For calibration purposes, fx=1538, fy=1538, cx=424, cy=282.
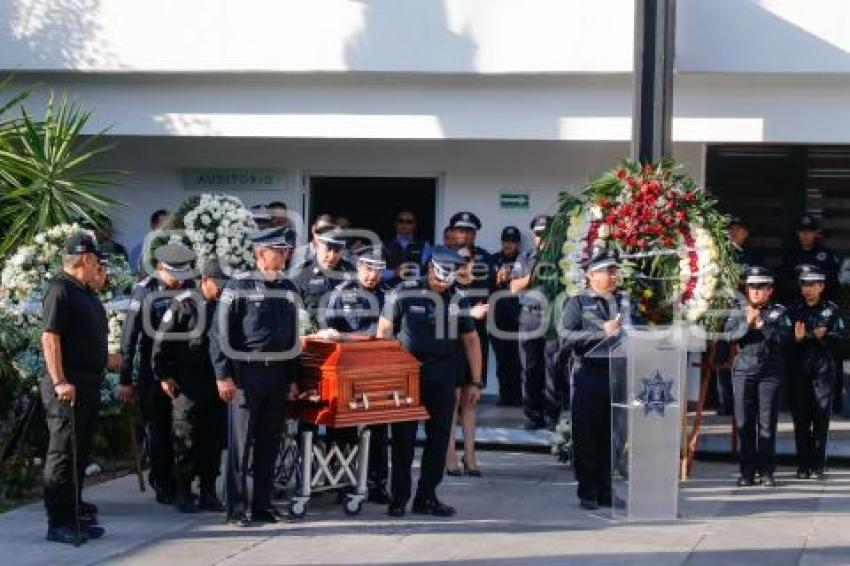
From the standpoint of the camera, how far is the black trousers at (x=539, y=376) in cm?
1384

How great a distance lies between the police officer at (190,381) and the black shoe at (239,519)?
56 cm

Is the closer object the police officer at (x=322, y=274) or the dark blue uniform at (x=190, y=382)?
the dark blue uniform at (x=190, y=382)

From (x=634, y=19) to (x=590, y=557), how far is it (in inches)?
245

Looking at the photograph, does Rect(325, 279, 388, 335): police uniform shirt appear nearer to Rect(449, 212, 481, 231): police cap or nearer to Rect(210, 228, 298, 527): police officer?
Rect(210, 228, 298, 527): police officer

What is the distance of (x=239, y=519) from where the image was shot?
1005cm

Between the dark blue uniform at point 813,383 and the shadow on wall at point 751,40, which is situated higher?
the shadow on wall at point 751,40

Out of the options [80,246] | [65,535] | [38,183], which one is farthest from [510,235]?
[65,535]

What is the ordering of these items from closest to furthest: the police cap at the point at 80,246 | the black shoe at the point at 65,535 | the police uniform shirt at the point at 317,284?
the black shoe at the point at 65,535, the police cap at the point at 80,246, the police uniform shirt at the point at 317,284

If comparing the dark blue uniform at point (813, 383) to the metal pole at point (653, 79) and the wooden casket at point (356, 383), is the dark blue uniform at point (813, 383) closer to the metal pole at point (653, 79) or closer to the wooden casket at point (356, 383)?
the metal pole at point (653, 79)

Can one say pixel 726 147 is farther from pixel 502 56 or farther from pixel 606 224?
pixel 606 224

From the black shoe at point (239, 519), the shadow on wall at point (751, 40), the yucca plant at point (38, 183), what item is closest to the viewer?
the black shoe at point (239, 519)

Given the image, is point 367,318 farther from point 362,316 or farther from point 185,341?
point 185,341

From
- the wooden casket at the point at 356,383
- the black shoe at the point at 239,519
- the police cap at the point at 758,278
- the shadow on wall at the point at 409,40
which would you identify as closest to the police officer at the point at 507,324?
the shadow on wall at the point at 409,40

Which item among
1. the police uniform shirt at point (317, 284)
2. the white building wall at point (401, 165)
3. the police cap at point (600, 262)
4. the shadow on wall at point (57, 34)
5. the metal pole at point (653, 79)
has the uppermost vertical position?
the shadow on wall at point (57, 34)
